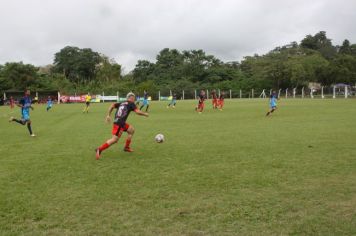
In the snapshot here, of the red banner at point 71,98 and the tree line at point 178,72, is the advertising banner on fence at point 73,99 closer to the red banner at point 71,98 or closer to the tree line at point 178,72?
the red banner at point 71,98

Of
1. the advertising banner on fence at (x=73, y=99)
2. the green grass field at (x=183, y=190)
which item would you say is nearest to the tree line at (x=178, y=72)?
the advertising banner on fence at (x=73, y=99)

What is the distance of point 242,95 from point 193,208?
2898 inches

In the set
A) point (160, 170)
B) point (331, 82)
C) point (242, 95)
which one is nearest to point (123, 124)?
point (160, 170)

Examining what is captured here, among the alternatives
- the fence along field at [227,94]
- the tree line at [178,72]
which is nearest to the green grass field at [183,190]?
the fence along field at [227,94]

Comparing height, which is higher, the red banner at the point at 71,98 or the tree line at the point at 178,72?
the tree line at the point at 178,72

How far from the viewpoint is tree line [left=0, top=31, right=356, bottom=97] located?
75.4 m

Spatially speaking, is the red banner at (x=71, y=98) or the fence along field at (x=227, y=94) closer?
the fence along field at (x=227, y=94)

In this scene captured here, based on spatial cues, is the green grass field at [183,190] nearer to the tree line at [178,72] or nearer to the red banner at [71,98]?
the red banner at [71,98]

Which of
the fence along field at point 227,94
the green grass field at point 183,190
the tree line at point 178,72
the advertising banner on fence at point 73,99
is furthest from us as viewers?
the tree line at point 178,72

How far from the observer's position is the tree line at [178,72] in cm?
7544

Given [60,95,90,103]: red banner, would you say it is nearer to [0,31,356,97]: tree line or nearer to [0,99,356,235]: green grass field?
[0,31,356,97]: tree line

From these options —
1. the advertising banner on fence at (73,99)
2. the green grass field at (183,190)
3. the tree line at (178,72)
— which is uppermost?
the tree line at (178,72)

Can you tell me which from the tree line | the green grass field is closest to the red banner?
the tree line

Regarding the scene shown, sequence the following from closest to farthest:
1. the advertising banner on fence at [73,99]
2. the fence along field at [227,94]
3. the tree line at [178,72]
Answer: the fence along field at [227,94], the advertising banner on fence at [73,99], the tree line at [178,72]
